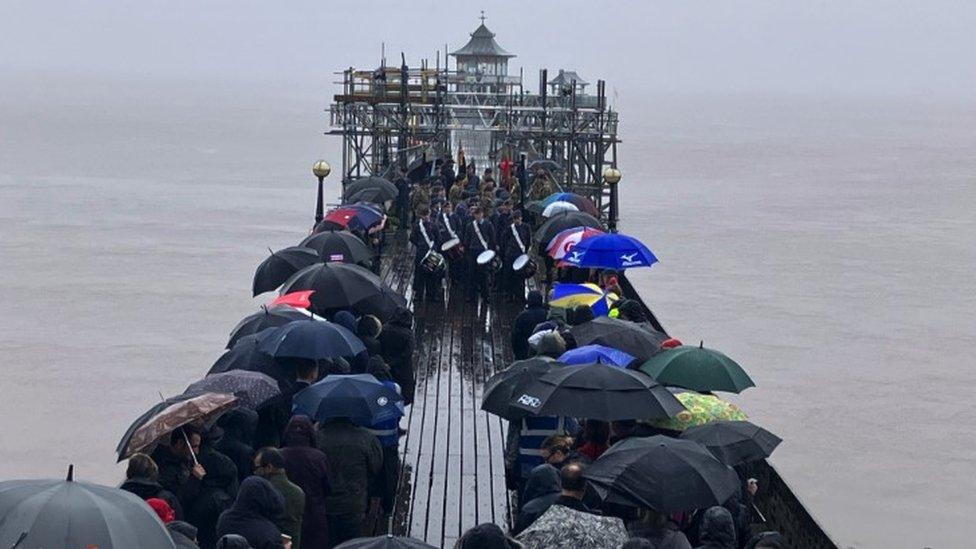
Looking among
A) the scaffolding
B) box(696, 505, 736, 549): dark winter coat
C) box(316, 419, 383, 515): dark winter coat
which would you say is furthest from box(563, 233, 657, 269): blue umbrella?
the scaffolding

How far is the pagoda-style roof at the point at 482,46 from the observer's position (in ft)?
298

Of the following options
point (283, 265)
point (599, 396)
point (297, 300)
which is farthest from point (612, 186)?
point (599, 396)

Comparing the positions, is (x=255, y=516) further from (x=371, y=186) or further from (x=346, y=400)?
(x=371, y=186)

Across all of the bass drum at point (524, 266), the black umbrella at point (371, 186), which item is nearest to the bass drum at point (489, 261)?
the bass drum at point (524, 266)

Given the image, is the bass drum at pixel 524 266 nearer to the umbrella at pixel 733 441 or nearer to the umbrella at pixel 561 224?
the umbrella at pixel 561 224

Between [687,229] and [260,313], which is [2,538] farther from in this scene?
[687,229]

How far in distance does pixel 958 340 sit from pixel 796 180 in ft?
218

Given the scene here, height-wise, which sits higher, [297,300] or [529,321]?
[297,300]

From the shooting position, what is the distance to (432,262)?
20703mm

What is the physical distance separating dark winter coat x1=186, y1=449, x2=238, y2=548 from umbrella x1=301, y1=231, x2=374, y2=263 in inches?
322

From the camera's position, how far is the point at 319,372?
12695 millimetres

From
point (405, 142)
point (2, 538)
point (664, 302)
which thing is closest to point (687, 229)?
point (664, 302)

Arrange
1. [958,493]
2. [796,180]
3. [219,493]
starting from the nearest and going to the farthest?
[219,493], [958,493], [796,180]

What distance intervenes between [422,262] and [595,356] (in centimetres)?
853
